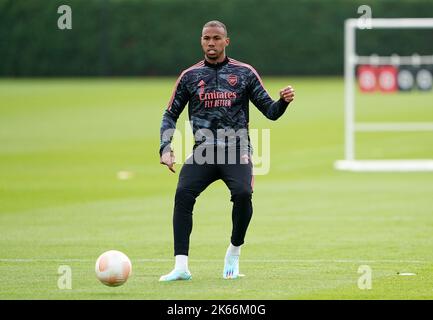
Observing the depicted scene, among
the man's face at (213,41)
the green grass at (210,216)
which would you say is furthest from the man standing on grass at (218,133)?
the green grass at (210,216)

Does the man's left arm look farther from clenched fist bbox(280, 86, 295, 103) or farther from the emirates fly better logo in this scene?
the emirates fly better logo

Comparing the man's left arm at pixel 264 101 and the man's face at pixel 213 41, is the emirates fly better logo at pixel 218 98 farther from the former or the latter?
the man's face at pixel 213 41

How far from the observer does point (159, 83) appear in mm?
51219

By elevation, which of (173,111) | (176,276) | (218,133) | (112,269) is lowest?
(176,276)

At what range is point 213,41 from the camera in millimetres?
10461

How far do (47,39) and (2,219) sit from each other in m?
36.7

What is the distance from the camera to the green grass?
404 inches

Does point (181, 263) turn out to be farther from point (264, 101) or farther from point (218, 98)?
point (264, 101)

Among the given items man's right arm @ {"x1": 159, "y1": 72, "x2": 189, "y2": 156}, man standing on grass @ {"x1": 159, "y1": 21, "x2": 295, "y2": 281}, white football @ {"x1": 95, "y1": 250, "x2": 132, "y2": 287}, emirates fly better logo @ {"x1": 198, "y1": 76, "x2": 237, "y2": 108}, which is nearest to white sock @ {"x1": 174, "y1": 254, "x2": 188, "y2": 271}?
man standing on grass @ {"x1": 159, "y1": 21, "x2": 295, "y2": 281}

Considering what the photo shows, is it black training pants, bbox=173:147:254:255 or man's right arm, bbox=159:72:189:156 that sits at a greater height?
man's right arm, bbox=159:72:189:156

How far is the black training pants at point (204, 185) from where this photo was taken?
10367mm

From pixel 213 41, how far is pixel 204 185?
1.28 metres

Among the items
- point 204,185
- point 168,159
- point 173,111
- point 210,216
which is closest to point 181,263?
point 204,185
